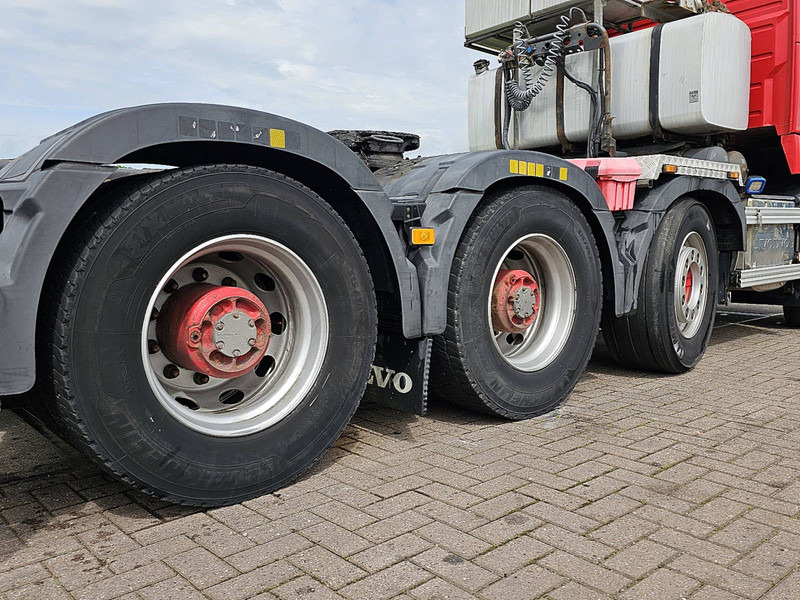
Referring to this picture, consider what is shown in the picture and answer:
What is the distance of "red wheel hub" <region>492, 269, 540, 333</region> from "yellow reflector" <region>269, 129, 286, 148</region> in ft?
5.11

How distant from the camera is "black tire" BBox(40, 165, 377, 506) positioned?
2.30 metres

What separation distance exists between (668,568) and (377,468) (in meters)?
1.30

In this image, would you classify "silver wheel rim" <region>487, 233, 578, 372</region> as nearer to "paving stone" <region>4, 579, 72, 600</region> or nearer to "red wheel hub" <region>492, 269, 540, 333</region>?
"red wheel hub" <region>492, 269, 540, 333</region>

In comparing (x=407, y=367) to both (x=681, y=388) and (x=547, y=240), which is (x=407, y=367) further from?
(x=681, y=388)

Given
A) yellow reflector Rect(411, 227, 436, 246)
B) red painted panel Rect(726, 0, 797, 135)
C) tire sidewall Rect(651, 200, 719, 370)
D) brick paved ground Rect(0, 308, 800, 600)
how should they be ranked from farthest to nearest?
red painted panel Rect(726, 0, 797, 135) → tire sidewall Rect(651, 200, 719, 370) → yellow reflector Rect(411, 227, 436, 246) → brick paved ground Rect(0, 308, 800, 600)

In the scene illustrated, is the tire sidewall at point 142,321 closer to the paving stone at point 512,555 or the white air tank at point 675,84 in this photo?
the paving stone at point 512,555

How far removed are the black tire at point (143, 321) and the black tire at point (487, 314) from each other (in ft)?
2.56

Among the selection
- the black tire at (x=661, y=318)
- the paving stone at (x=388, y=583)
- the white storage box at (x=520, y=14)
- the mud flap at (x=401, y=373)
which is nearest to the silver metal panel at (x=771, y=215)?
the black tire at (x=661, y=318)

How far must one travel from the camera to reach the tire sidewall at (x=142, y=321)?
91.7 inches

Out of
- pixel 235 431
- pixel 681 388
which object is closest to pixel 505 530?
pixel 235 431

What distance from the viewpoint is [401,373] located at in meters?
3.42

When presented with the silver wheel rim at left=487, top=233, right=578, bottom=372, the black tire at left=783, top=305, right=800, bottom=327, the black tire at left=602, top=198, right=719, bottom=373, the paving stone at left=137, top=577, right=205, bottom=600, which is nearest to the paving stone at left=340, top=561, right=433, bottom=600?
the paving stone at left=137, top=577, right=205, bottom=600

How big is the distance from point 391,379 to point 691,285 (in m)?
2.86

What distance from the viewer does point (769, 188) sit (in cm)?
650
